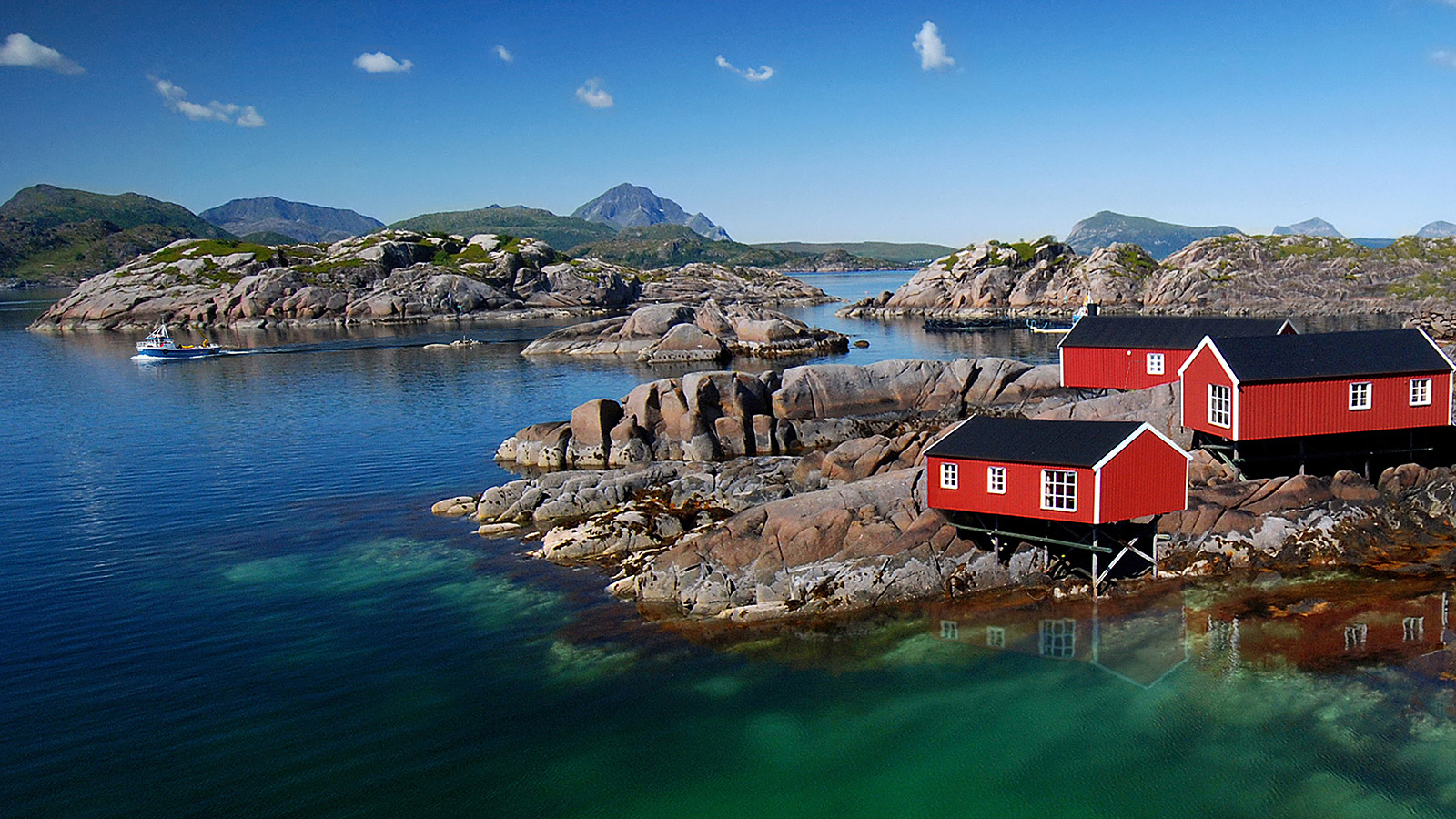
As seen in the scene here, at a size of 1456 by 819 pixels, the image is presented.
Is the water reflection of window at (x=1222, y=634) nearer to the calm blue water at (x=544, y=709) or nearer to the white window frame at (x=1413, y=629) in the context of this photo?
the calm blue water at (x=544, y=709)

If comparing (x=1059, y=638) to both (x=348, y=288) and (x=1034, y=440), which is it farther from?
(x=348, y=288)

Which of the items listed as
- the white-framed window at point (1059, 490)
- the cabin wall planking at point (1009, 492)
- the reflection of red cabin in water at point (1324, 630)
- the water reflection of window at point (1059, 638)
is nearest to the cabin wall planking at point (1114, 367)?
the reflection of red cabin in water at point (1324, 630)

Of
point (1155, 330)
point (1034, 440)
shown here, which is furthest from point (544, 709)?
point (1155, 330)

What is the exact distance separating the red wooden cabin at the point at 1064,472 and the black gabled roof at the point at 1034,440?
28mm

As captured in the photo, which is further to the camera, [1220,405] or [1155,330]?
[1155,330]

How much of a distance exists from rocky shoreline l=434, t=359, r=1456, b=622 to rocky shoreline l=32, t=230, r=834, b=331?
115 metres

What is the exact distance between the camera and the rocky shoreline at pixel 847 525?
96.2 ft

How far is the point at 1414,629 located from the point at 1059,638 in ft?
31.4

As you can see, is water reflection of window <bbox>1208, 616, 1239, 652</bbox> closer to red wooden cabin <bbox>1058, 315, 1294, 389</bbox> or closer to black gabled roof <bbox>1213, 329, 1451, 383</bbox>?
black gabled roof <bbox>1213, 329, 1451, 383</bbox>

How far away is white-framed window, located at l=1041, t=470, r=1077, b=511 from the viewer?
93.6ft

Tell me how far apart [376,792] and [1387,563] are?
30.7m

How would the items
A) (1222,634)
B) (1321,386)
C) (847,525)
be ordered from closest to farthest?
(1222,634)
(847,525)
(1321,386)

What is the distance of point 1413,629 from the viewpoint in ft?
85.1

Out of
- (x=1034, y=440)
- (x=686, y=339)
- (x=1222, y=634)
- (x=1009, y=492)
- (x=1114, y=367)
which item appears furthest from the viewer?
(x=686, y=339)
